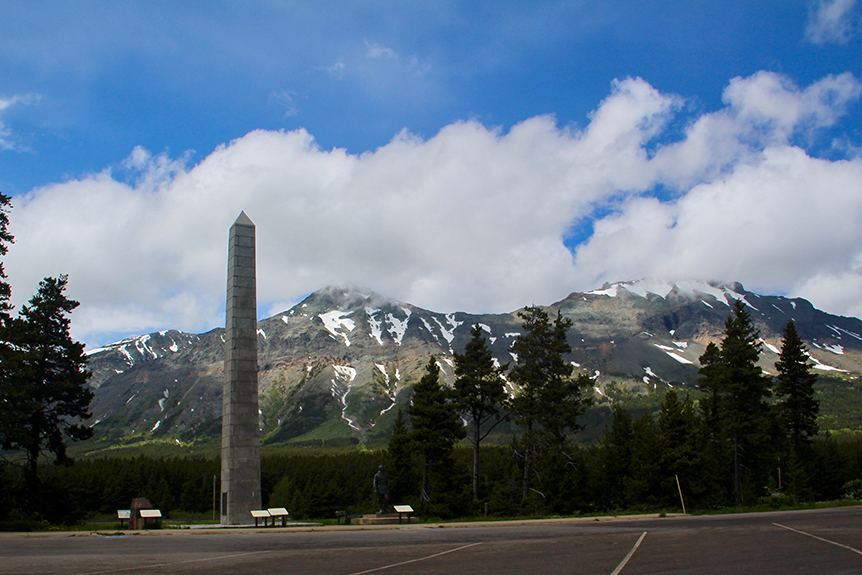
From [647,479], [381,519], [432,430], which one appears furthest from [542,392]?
[381,519]

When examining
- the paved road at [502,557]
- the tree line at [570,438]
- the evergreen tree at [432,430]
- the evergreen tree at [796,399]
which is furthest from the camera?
the evergreen tree at [796,399]

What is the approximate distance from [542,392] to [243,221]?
23.6m

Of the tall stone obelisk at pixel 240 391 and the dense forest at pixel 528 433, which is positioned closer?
the tall stone obelisk at pixel 240 391

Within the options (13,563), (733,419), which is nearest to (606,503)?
(733,419)

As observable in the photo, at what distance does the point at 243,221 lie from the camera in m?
40.8

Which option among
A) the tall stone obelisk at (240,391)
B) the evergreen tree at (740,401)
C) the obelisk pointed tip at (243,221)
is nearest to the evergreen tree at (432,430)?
the tall stone obelisk at (240,391)

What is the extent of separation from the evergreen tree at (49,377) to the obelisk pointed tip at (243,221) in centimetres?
1300

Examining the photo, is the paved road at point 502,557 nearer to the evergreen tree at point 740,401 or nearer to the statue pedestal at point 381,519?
the statue pedestal at point 381,519

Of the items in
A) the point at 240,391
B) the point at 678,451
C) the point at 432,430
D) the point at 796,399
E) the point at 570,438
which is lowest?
the point at 678,451

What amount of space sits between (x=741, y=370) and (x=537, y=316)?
61.5ft

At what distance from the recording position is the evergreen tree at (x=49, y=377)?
37.3 meters

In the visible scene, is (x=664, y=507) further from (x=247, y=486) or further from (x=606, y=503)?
(x=247, y=486)

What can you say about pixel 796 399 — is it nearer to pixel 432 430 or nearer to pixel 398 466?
pixel 398 466

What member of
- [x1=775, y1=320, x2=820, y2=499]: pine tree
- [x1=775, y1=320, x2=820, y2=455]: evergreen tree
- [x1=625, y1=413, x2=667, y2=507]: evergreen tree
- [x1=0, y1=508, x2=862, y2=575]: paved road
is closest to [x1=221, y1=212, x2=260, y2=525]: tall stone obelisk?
[x1=0, y1=508, x2=862, y2=575]: paved road
